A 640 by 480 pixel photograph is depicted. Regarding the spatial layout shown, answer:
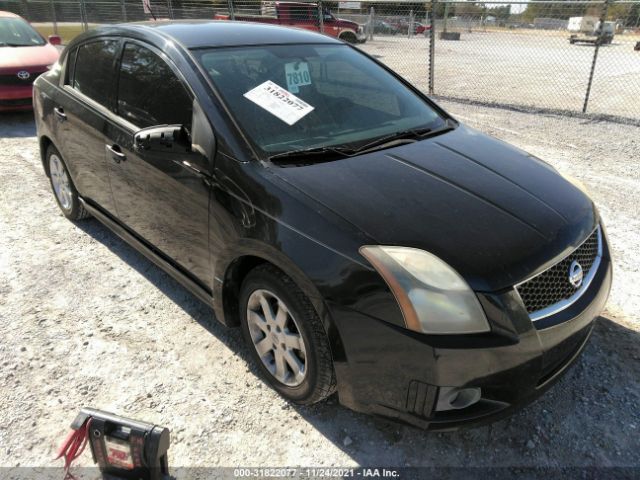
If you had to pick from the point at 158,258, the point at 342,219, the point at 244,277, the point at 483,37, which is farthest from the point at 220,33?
the point at 483,37

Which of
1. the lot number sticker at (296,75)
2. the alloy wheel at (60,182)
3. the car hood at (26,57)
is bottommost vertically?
the alloy wheel at (60,182)

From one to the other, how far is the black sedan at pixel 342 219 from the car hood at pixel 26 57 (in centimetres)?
524

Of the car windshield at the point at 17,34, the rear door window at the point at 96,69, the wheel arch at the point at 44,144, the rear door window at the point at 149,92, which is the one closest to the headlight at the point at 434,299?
the rear door window at the point at 149,92

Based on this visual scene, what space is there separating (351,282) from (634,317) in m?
2.22

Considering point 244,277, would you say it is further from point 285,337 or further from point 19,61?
point 19,61

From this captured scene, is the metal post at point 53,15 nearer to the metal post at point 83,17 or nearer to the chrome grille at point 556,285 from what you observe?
the metal post at point 83,17

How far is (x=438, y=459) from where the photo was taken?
220 cm

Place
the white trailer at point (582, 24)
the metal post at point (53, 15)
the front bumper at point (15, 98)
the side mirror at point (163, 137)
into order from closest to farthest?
1. the side mirror at point (163, 137)
2. the front bumper at point (15, 98)
3. the white trailer at point (582, 24)
4. the metal post at point (53, 15)

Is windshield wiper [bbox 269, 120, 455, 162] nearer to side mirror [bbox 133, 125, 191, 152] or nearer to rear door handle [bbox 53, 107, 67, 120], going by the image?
side mirror [bbox 133, 125, 191, 152]

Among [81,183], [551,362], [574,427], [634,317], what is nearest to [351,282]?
[551,362]

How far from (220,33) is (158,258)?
1.45 meters

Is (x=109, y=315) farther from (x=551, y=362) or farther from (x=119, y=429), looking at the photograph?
(x=551, y=362)

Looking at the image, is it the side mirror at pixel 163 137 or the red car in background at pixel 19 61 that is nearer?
the side mirror at pixel 163 137

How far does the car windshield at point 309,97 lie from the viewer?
2.57 m
